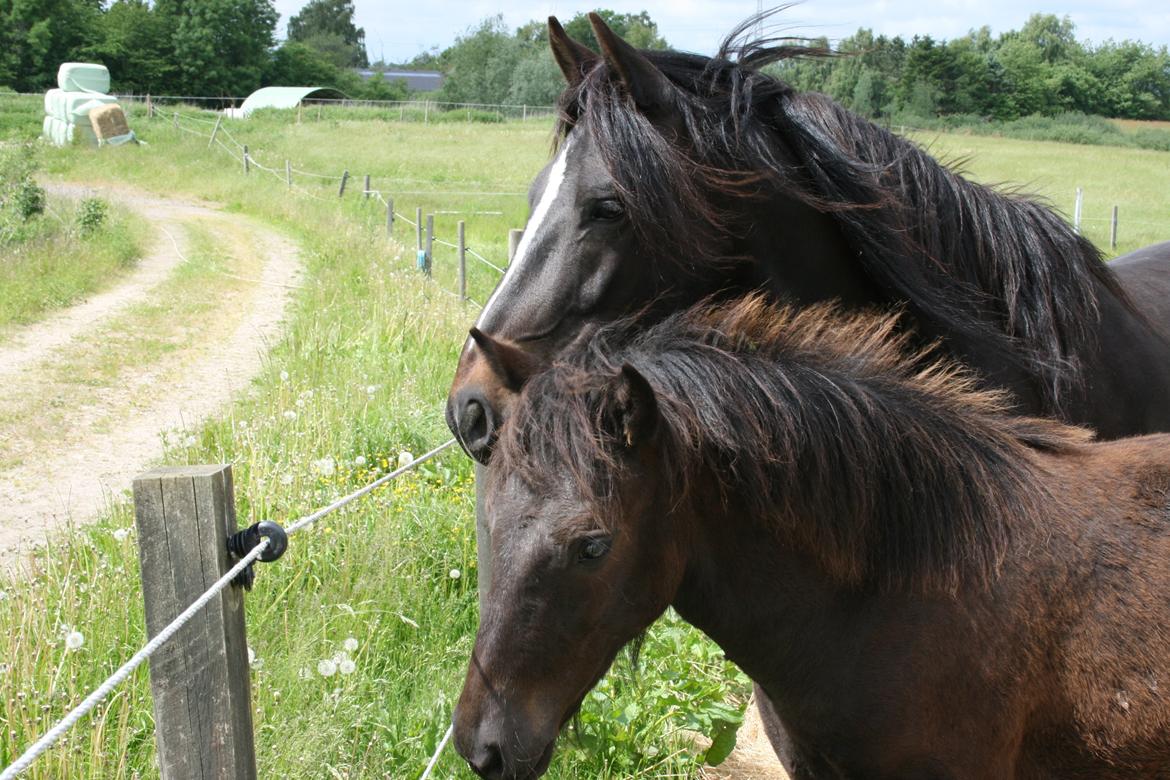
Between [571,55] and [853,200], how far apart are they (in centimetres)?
104

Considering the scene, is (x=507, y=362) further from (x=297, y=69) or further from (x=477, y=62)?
(x=477, y=62)

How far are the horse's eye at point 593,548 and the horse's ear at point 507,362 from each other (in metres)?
0.49

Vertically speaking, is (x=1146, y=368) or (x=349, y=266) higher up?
(x=1146, y=368)

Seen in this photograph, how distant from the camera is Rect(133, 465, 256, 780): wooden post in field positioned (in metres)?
2.06

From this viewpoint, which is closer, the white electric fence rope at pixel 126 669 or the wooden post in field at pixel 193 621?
the white electric fence rope at pixel 126 669

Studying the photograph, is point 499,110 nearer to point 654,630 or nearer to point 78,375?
point 78,375

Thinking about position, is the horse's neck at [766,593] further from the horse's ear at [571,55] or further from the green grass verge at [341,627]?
the horse's ear at [571,55]

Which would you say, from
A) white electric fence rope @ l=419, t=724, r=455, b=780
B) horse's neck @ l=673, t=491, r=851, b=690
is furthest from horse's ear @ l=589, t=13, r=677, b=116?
white electric fence rope @ l=419, t=724, r=455, b=780

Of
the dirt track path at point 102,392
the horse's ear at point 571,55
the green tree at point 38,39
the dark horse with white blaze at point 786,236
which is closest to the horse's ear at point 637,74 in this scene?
the dark horse with white blaze at point 786,236

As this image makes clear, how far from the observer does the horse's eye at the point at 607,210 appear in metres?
2.98

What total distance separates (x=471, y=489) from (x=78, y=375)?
625cm

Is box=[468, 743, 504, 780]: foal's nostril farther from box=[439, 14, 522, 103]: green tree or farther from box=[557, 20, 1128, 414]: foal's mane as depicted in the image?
box=[439, 14, 522, 103]: green tree

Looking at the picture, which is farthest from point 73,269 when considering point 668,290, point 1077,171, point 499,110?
point 499,110

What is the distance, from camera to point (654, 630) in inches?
174
